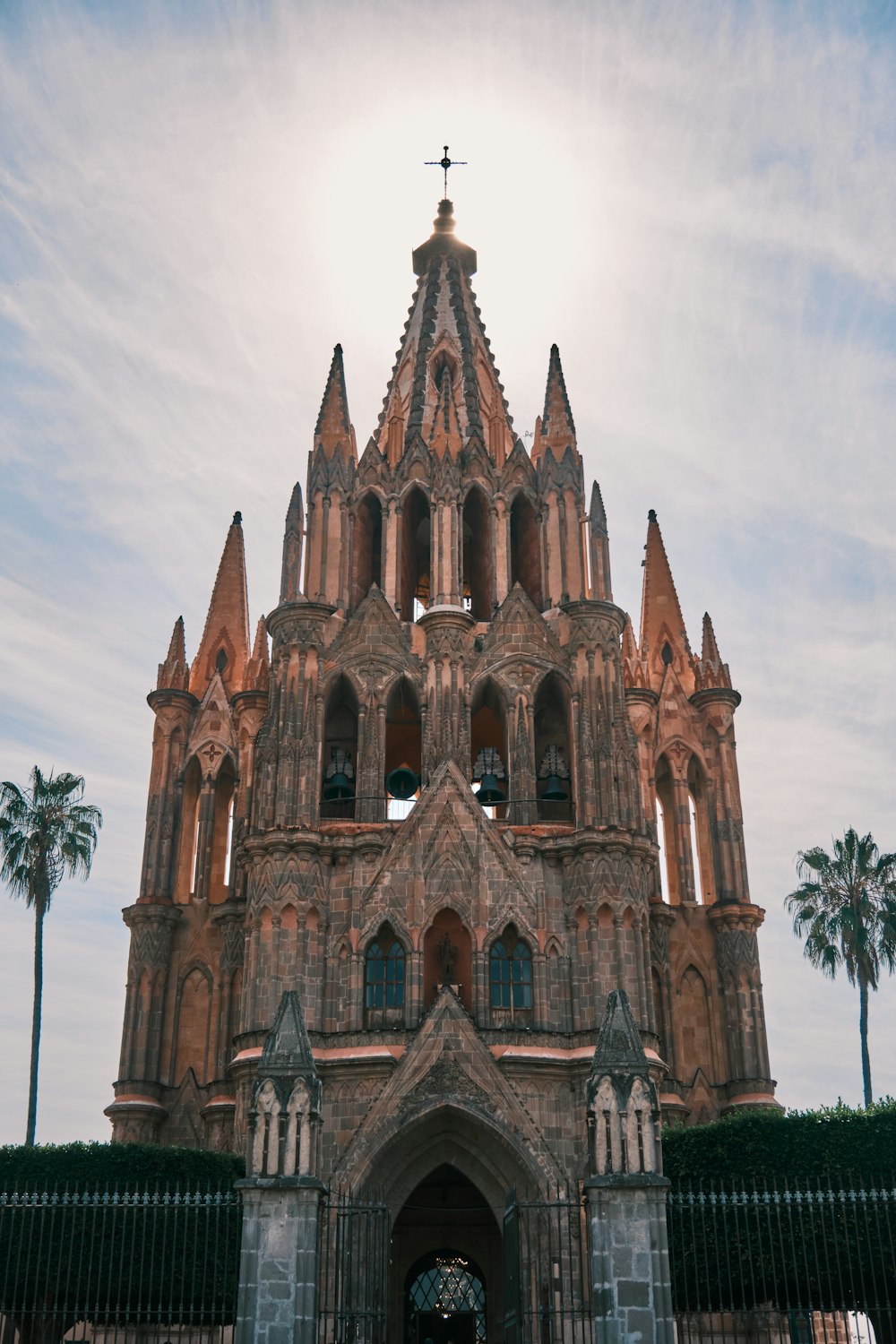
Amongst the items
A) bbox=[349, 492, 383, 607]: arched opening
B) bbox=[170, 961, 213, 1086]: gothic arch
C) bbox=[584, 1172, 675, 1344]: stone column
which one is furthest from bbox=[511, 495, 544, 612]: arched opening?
bbox=[584, 1172, 675, 1344]: stone column

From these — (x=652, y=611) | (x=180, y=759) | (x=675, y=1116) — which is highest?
(x=652, y=611)

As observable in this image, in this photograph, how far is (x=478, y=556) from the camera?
4188 cm

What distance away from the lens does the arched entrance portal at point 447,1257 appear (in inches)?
1313

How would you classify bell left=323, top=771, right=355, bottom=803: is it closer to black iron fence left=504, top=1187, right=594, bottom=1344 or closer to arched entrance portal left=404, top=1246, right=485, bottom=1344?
arched entrance portal left=404, top=1246, right=485, bottom=1344

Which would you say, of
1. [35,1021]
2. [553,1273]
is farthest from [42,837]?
[553,1273]

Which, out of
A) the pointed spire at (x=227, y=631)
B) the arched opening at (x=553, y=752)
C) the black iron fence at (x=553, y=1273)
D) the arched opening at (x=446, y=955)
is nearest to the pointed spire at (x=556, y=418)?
the arched opening at (x=553, y=752)

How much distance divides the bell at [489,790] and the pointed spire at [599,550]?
18.3 feet

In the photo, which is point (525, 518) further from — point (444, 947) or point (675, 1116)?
point (675, 1116)

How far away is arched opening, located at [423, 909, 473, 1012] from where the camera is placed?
33.2m

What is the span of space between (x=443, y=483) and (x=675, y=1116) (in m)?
17.8

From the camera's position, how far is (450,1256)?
3422 cm

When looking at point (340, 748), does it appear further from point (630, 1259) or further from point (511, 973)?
point (630, 1259)

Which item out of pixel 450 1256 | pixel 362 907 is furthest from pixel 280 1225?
pixel 450 1256

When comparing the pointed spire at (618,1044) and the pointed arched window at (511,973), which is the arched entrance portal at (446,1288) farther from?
the pointed spire at (618,1044)
